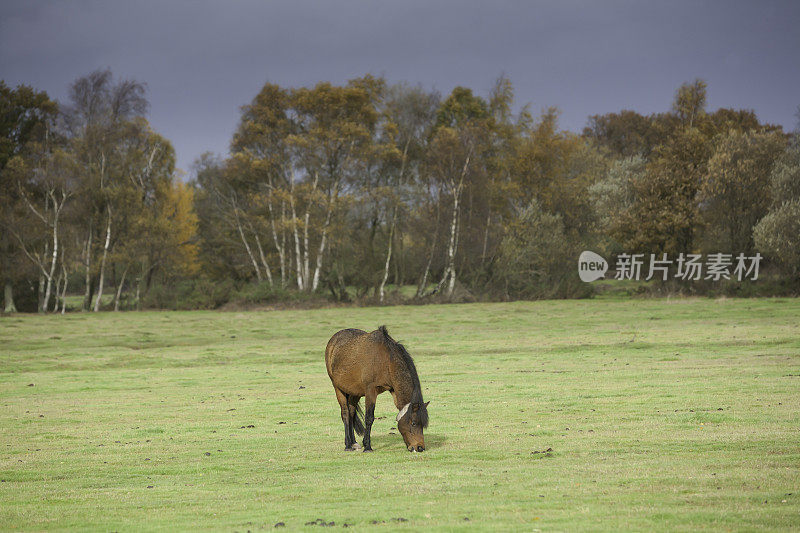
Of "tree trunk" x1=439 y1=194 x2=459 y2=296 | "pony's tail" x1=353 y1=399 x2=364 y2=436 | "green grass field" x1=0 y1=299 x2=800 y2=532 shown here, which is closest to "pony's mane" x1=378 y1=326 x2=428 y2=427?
"green grass field" x1=0 y1=299 x2=800 y2=532

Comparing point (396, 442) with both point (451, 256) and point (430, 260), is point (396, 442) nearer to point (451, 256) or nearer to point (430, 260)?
point (430, 260)

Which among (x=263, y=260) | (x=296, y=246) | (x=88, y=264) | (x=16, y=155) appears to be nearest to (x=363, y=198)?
(x=296, y=246)

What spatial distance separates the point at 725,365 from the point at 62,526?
75.6 ft

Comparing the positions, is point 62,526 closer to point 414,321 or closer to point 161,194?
point 414,321

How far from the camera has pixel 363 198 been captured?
62500mm

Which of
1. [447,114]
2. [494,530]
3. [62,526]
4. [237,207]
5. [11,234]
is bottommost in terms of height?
[62,526]

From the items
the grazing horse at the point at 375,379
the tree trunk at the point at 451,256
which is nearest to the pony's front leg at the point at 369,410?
the grazing horse at the point at 375,379

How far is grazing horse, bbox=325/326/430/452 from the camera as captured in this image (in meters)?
13.4

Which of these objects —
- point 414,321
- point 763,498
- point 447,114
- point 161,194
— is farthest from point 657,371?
point 161,194

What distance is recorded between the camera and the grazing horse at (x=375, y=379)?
1341 cm

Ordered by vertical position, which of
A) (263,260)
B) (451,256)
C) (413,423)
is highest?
(451,256)

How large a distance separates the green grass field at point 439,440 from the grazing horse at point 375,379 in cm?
51

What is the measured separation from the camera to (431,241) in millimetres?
64562

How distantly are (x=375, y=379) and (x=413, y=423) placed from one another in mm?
1085
